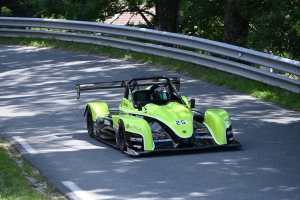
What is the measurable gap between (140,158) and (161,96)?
4.96 ft

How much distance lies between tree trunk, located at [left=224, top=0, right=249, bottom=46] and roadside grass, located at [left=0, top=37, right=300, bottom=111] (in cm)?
171

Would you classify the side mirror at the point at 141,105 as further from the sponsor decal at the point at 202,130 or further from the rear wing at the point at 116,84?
the sponsor decal at the point at 202,130

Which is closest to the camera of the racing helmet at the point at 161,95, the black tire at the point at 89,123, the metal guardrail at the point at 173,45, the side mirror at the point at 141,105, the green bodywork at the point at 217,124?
the green bodywork at the point at 217,124

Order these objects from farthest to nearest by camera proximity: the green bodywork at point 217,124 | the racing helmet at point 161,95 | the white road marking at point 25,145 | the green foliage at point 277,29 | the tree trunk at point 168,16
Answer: the tree trunk at point 168,16 < the green foliage at point 277,29 < the racing helmet at point 161,95 < the white road marking at point 25,145 < the green bodywork at point 217,124

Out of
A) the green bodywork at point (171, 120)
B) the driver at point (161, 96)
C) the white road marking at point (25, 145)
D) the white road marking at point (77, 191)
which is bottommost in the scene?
the white road marking at point (25, 145)

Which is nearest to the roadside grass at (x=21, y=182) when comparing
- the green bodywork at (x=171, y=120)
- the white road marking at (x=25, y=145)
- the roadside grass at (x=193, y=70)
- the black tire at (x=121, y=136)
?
the white road marking at (x=25, y=145)

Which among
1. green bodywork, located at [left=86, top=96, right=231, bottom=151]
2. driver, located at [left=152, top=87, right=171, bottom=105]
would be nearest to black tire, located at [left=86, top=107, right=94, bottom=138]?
green bodywork, located at [left=86, top=96, right=231, bottom=151]

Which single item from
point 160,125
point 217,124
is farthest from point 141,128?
point 217,124

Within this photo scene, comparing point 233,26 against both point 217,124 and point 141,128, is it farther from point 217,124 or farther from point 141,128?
point 141,128

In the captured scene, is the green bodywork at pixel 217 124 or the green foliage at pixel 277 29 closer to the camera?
the green bodywork at pixel 217 124

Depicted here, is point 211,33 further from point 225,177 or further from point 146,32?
point 225,177

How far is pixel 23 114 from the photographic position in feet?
45.8

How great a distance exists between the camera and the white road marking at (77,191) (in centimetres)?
818

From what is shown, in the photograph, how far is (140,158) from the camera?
1027 centimetres
